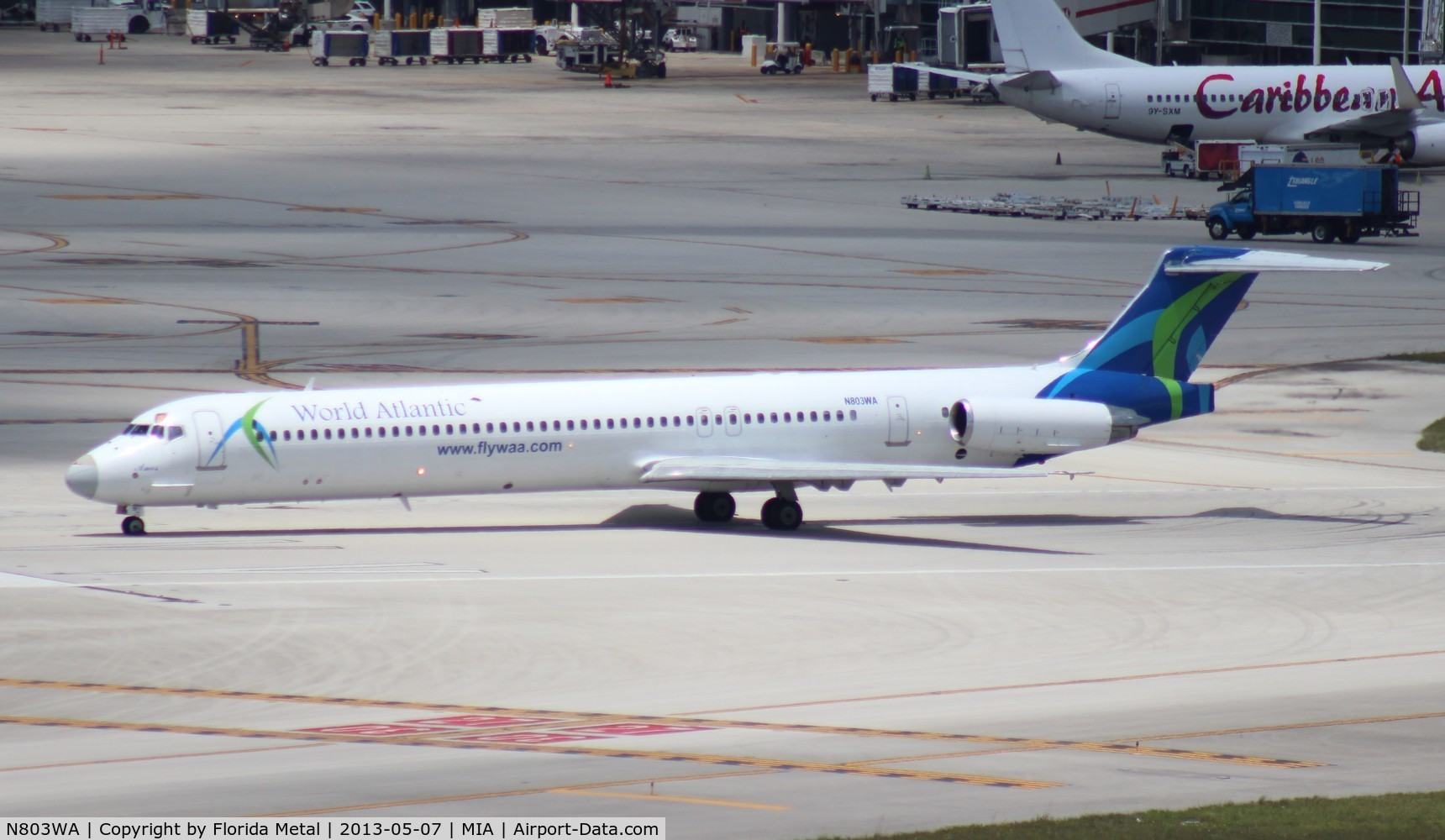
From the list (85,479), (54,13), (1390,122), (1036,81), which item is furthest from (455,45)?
(85,479)

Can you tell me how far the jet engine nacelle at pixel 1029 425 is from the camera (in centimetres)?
3609

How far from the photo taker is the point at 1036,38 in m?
97.1

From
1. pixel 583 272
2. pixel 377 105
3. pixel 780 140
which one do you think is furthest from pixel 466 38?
pixel 583 272

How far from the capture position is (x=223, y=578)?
Result: 99.3 ft

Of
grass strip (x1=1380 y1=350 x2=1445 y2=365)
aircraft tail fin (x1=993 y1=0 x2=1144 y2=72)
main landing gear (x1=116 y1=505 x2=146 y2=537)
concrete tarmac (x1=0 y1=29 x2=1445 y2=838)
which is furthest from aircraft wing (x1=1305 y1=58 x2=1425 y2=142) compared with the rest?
main landing gear (x1=116 y1=505 x2=146 y2=537)

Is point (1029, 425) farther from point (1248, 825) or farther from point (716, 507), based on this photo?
point (1248, 825)

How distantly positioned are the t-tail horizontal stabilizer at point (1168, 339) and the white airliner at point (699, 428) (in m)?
0.04

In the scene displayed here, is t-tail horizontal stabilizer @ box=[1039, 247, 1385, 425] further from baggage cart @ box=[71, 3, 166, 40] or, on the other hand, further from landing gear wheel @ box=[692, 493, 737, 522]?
baggage cart @ box=[71, 3, 166, 40]

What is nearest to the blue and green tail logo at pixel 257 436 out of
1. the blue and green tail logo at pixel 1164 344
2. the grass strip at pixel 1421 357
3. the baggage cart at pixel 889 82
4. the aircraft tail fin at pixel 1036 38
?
the blue and green tail logo at pixel 1164 344

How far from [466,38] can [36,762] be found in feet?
502

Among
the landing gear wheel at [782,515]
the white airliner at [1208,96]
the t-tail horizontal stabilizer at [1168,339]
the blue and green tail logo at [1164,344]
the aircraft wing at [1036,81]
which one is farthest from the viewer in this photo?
the white airliner at [1208,96]

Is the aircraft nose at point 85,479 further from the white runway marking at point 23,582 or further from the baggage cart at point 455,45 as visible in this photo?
the baggage cart at point 455,45

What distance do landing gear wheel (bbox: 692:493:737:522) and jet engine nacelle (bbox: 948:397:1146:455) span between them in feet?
14.3

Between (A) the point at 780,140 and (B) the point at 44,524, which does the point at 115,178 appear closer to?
(A) the point at 780,140
